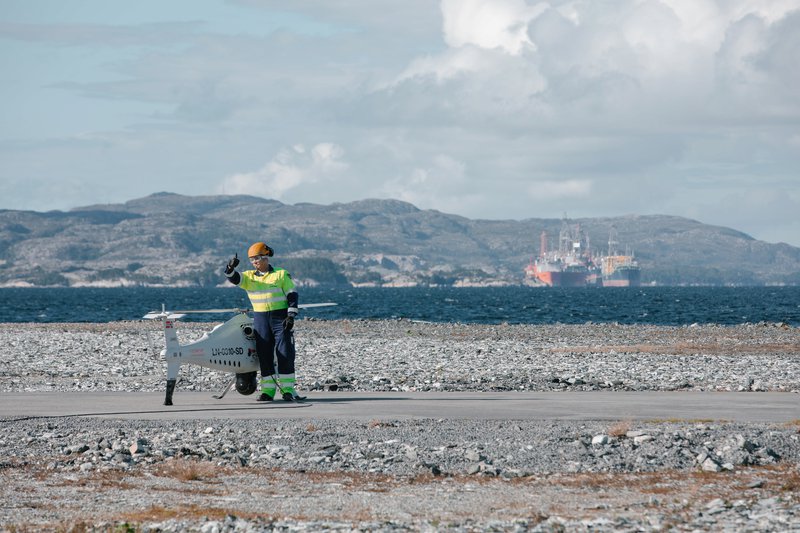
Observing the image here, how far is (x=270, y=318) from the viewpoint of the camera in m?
18.0

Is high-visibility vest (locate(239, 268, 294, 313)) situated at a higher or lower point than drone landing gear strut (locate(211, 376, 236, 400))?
higher

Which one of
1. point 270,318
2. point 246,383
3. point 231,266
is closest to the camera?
point 231,266

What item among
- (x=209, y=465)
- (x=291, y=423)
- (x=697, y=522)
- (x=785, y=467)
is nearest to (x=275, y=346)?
(x=291, y=423)

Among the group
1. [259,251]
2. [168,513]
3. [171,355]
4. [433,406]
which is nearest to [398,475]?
[168,513]

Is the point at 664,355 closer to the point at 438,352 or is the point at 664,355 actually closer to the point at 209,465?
the point at 438,352

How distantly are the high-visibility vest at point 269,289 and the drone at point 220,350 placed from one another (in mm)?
347

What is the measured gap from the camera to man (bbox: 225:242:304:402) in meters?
17.8

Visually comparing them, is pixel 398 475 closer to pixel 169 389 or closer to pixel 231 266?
pixel 231 266

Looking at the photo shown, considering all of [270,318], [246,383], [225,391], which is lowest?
[225,391]

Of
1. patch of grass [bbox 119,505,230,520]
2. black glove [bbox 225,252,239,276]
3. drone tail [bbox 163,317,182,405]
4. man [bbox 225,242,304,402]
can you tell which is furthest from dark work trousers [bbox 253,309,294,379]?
patch of grass [bbox 119,505,230,520]

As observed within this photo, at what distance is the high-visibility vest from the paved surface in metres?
1.44

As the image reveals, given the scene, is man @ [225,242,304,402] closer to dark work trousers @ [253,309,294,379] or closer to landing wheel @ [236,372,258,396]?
dark work trousers @ [253,309,294,379]

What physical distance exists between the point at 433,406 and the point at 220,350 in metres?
3.18

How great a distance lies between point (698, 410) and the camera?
17.0m
